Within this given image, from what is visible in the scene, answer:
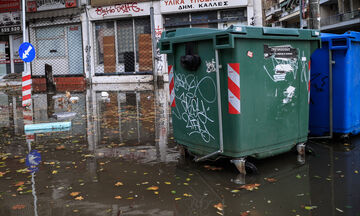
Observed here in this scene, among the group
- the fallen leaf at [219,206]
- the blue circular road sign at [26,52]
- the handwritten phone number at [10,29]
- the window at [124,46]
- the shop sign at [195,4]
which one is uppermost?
the shop sign at [195,4]

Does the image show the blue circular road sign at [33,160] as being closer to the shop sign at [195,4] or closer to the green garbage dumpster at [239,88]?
the green garbage dumpster at [239,88]

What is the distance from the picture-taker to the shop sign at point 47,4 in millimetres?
22266

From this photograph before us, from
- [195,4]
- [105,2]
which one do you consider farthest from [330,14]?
[105,2]

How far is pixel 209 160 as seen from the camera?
519 centimetres

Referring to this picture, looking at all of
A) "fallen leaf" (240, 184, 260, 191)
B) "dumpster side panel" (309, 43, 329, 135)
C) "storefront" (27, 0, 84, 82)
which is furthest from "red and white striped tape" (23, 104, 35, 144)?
"storefront" (27, 0, 84, 82)

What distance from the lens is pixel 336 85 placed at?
610 cm

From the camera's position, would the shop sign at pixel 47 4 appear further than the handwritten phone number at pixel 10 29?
No

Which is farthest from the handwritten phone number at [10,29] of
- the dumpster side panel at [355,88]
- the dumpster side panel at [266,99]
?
the dumpster side panel at [266,99]

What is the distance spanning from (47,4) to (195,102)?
20181 mm

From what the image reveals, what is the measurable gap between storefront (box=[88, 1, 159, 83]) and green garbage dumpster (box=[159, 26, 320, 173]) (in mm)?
16326

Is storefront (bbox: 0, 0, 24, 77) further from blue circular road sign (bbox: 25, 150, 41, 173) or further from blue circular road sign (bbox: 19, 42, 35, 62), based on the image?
blue circular road sign (bbox: 25, 150, 41, 173)

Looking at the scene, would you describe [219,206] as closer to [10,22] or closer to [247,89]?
[247,89]

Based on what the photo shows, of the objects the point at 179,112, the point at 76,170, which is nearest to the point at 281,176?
the point at 179,112

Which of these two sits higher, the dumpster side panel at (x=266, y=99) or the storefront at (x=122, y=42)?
the storefront at (x=122, y=42)
